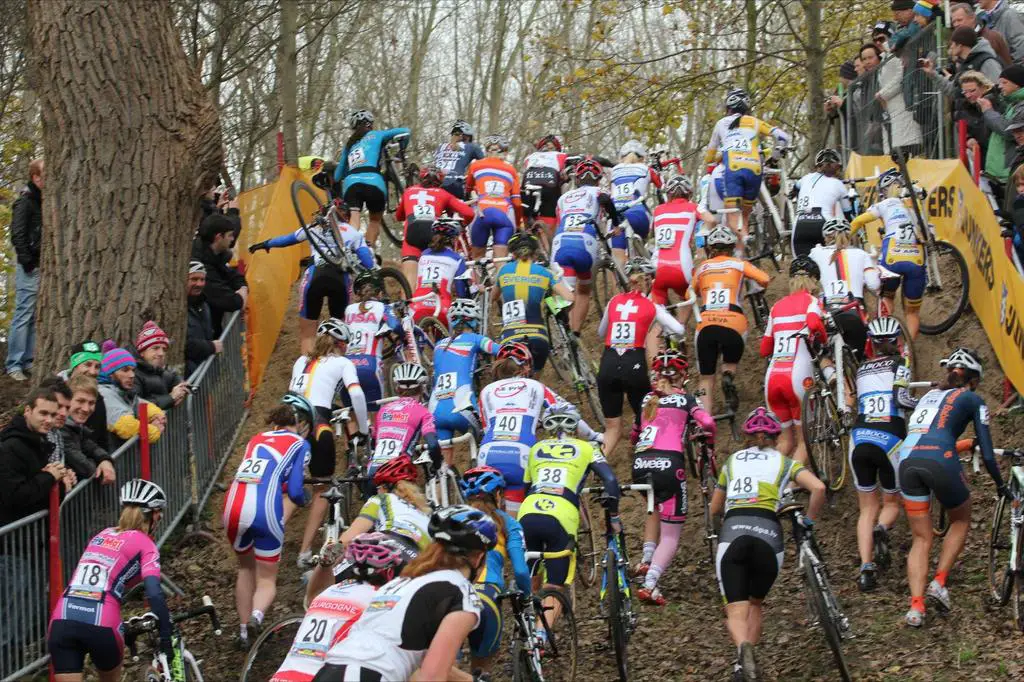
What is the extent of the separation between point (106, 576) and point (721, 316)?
7094 mm

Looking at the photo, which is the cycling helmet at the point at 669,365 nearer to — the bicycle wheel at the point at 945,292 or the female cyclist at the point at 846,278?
the female cyclist at the point at 846,278

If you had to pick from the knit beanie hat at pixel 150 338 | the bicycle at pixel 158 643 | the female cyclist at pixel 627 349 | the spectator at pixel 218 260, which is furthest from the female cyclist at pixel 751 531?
the spectator at pixel 218 260

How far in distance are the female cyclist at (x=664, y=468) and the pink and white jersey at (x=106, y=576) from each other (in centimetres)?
438

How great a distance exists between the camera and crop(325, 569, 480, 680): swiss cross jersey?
6508mm

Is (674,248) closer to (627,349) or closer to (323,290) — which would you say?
(627,349)

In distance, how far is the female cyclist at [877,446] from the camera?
11.5 m

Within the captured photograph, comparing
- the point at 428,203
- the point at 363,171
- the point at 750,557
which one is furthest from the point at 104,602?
the point at 363,171

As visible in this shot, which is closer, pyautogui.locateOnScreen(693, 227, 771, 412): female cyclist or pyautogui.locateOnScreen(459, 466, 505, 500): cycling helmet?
pyautogui.locateOnScreen(459, 466, 505, 500): cycling helmet

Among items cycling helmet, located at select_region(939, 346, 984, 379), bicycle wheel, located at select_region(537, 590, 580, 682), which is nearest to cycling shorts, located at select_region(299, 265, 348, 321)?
bicycle wheel, located at select_region(537, 590, 580, 682)

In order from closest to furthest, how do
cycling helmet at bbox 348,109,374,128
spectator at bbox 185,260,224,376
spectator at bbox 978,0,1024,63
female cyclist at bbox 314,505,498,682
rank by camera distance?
1. female cyclist at bbox 314,505,498,682
2. spectator at bbox 185,260,224,376
3. spectator at bbox 978,0,1024,63
4. cycling helmet at bbox 348,109,374,128

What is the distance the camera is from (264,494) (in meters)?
11.1

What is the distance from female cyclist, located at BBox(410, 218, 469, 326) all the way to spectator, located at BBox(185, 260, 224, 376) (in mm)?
2344

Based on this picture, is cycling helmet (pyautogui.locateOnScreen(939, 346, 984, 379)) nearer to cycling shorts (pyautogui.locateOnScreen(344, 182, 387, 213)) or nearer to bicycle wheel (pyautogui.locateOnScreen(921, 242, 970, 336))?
bicycle wheel (pyautogui.locateOnScreen(921, 242, 970, 336))

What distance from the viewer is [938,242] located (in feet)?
52.1
